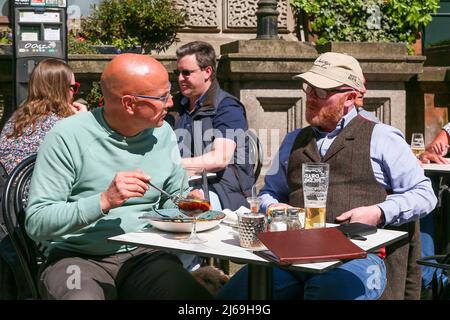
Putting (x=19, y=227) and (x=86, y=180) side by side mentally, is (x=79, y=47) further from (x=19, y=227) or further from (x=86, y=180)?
(x=86, y=180)

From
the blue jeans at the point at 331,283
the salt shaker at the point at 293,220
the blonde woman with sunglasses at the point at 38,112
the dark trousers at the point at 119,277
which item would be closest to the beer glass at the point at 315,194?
the salt shaker at the point at 293,220

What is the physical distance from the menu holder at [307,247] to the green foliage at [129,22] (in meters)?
6.25

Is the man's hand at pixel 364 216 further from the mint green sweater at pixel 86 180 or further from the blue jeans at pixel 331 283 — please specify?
the mint green sweater at pixel 86 180

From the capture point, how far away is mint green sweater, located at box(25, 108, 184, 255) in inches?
121

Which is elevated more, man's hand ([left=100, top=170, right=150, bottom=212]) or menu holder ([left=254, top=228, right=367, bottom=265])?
man's hand ([left=100, top=170, right=150, bottom=212])

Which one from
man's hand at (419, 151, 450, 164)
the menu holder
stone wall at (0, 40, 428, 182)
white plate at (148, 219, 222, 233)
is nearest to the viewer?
the menu holder

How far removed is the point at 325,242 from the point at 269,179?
1130 millimetres

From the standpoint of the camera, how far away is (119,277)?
3.26 metres

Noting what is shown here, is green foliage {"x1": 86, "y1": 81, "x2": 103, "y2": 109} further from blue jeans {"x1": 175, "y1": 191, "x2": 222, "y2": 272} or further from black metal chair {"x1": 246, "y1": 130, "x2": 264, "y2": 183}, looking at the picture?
blue jeans {"x1": 175, "y1": 191, "x2": 222, "y2": 272}

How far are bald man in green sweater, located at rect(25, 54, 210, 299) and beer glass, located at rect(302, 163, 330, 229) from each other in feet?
1.70

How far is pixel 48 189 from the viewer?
10.3ft

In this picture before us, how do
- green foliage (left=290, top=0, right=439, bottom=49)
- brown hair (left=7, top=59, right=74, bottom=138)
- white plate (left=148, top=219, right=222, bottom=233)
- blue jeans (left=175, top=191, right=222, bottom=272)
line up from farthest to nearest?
green foliage (left=290, top=0, right=439, bottom=49)
brown hair (left=7, top=59, right=74, bottom=138)
blue jeans (left=175, top=191, right=222, bottom=272)
white plate (left=148, top=219, right=222, bottom=233)

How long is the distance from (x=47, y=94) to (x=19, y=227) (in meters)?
1.71

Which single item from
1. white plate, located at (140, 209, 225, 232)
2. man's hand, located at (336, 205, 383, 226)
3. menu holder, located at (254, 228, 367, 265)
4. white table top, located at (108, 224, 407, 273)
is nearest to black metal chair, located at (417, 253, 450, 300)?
white table top, located at (108, 224, 407, 273)
